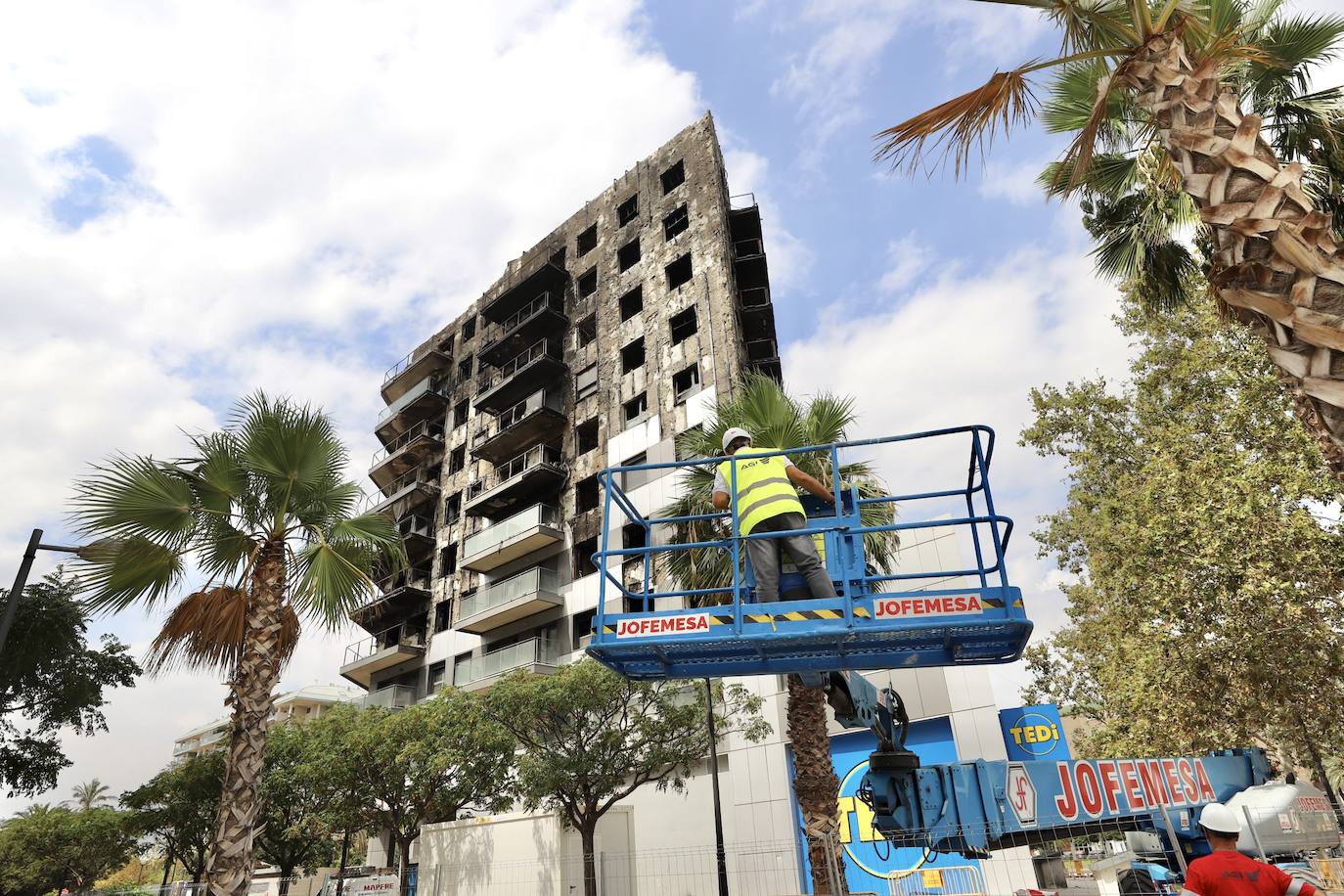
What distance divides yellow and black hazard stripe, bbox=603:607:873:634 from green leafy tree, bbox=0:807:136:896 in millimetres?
41373

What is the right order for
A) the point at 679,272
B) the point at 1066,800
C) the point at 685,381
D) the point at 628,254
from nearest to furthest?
the point at 1066,800 → the point at 685,381 → the point at 679,272 → the point at 628,254

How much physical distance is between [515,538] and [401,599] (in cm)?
931

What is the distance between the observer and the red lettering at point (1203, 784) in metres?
7.62

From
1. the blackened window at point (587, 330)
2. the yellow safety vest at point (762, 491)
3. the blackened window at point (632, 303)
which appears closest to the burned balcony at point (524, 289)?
the blackened window at point (587, 330)

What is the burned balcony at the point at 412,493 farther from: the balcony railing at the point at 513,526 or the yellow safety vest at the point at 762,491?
the yellow safety vest at the point at 762,491

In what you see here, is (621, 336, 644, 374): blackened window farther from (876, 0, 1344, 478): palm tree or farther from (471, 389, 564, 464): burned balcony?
(876, 0, 1344, 478): palm tree

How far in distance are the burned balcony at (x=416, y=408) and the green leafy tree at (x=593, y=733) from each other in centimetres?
2540

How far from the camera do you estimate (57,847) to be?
36500mm

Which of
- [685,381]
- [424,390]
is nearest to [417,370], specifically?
[424,390]

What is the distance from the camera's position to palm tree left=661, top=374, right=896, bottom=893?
10.4 meters

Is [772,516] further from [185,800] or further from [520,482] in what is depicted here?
[185,800]

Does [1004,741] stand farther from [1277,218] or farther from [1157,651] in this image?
[1277,218]

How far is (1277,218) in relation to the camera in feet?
16.6

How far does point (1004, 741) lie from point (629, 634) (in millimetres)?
15411
